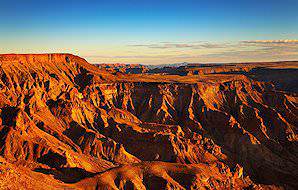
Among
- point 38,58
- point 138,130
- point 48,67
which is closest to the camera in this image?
point 138,130

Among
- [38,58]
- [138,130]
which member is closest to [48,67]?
[38,58]

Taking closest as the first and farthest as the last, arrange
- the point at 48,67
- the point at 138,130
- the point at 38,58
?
1. the point at 138,130
2. the point at 38,58
3. the point at 48,67

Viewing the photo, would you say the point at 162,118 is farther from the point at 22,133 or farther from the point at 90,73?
the point at 22,133

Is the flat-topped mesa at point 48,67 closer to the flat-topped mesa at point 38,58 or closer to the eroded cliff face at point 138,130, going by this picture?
the flat-topped mesa at point 38,58

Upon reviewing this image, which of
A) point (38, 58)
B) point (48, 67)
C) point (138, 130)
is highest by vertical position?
point (38, 58)

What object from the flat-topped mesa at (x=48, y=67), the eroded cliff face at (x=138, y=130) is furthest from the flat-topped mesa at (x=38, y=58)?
the eroded cliff face at (x=138, y=130)

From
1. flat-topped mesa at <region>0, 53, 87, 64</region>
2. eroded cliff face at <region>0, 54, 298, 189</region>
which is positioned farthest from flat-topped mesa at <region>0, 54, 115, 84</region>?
eroded cliff face at <region>0, 54, 298, 189</region>

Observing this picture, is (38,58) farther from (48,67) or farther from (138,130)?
(138,130)

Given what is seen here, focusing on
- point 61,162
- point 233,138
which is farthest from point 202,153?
point 61,162
